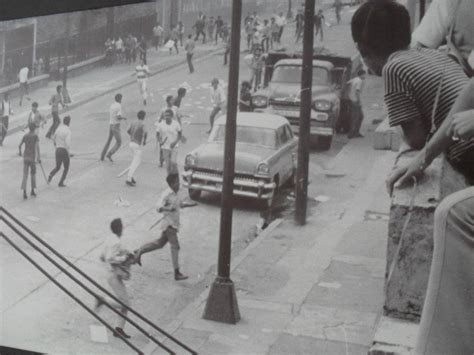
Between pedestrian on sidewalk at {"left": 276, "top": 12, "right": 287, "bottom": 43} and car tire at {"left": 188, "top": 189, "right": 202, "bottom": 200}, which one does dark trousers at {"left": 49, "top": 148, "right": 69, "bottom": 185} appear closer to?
car tire at {"left": 188, "top": 189, "right": 202, "bottom": 200}

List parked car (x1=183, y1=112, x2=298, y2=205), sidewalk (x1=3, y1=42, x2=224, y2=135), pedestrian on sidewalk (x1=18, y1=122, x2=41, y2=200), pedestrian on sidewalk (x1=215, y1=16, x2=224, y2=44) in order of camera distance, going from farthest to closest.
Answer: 1. parked car (x1=183, y1=112, x2=298, y2=205)
2. pedestrian on sidewalk (x1=18, y1=122, x2=41, y2=200)
3. sidewalk (x1=3, y1=42, x2=224, y2=135)
4. pedestrian on sidewalk (x1=215, y1=16, x2=224, y2=44)

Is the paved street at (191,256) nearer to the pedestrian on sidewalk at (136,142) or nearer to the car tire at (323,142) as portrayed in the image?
the pedestrian on sidewalk at (136,142)

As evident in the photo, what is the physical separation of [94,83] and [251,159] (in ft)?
6.29

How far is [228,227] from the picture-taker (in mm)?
7473

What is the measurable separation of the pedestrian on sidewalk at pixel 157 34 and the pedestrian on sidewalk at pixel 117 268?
4.94 feet

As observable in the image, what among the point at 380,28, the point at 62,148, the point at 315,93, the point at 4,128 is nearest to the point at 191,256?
the point at 62,148

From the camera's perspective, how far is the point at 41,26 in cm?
687

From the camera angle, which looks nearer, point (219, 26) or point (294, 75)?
point (219, 26)

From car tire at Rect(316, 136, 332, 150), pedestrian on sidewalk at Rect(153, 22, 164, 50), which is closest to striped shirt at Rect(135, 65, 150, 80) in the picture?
pedestrian on sidewalk at Rect(153, 22, 164, 50)

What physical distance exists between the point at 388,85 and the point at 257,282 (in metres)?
5.49

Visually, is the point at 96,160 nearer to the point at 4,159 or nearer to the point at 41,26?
the point at 4,159

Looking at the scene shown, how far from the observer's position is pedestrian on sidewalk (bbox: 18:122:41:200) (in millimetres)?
7582

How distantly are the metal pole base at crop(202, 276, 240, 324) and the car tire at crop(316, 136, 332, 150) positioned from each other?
11.7 ft

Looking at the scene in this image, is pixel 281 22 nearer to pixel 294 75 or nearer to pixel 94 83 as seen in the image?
pixel 94 83
